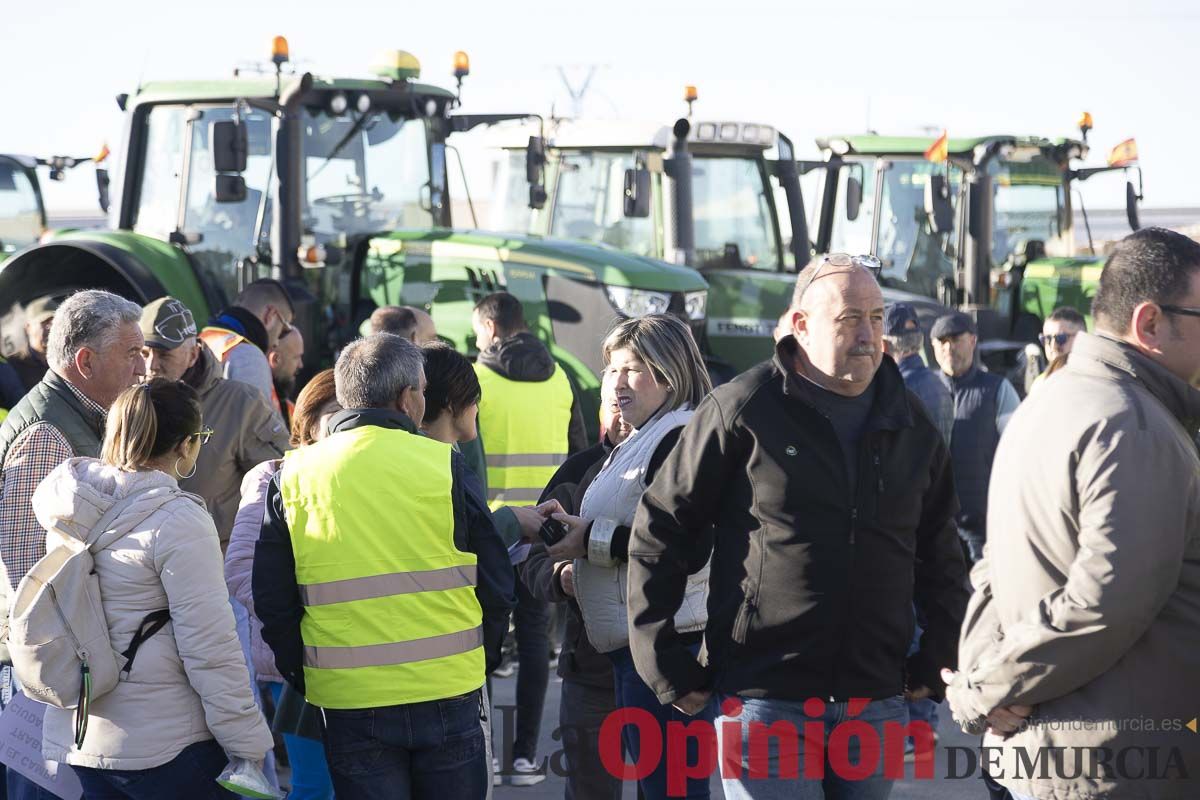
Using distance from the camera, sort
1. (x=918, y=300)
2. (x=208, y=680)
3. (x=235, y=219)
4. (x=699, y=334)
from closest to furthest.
Answer: (x=208, y=680)
(x=235, y=219)
(x=699, y=334)
(x=918, y=300)

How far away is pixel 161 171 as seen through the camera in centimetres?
889

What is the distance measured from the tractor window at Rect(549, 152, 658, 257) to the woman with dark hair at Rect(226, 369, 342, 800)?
6.57 metres

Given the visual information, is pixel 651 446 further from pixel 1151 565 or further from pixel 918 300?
pixel 918 300

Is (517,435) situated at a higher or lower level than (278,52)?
lower

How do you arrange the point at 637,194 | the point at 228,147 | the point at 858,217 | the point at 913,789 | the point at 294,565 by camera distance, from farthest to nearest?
the point at 858,217 → the point at 637,194 → the point at 228,147 → the point at 913,789 → the point at 294,565

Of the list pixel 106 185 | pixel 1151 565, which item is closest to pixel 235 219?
pixel 106 185

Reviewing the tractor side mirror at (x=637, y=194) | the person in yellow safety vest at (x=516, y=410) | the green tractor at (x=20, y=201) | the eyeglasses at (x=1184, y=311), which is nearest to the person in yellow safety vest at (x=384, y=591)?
the eyeglasses at (x=1184, y=311)

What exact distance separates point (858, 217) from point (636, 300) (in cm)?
417

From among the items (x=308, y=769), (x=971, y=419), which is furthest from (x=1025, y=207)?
(x=308, y=769)

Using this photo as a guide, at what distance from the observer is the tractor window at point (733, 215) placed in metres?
10.8

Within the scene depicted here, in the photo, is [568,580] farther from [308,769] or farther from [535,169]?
[535,169]

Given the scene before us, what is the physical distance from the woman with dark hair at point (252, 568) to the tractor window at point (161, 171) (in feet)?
16.7

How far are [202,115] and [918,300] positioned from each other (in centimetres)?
547

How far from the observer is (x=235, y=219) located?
Result: 862 cm
